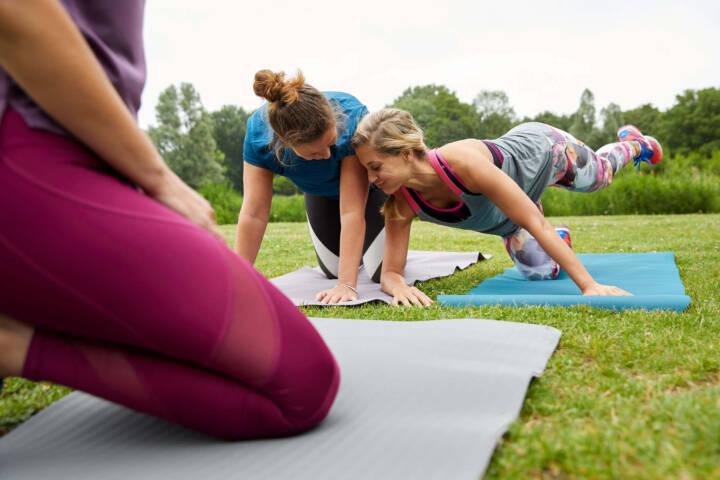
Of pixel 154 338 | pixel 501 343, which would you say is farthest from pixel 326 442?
pixel 501 343

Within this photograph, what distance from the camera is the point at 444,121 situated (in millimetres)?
46438

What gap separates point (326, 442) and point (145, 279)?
554 mm

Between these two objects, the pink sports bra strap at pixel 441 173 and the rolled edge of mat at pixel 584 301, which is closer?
the rolled edge of mat at pixel 584 301

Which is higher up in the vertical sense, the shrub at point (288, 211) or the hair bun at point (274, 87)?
the hair bun at point (274, 87)

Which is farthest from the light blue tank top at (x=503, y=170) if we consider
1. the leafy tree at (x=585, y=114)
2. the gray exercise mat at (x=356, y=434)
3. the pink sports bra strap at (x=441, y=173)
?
the leafy tree at (x=585, y=114)

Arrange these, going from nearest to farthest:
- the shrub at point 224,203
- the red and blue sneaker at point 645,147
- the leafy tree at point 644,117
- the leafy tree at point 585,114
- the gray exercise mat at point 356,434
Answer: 1. the gray exercise mat at point 356,434
2. the red and blue sneaker at point 645,147
3. the shrub at point 224,203
4. the leafy tree at point 644,117
5. the leafy tree at point 585,114

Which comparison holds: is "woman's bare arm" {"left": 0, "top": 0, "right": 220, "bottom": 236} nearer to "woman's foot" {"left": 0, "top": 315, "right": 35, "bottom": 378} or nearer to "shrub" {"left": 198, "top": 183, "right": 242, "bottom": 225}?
"woman's foot" {"left": 0, "top": 315, "right": 35, "bottom": 378}

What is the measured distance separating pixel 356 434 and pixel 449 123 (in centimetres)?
4682

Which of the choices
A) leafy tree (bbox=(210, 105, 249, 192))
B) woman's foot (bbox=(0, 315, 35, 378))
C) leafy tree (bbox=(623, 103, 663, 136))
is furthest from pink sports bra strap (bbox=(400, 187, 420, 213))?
leafy tree (bbox=(210, 105, 249, 192))

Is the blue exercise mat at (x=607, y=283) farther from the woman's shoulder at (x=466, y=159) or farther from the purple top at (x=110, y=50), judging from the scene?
the purple top at (x=110, y=50)

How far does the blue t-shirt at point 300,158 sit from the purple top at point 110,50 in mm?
1831

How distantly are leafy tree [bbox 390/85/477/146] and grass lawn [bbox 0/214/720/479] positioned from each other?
1642 inches

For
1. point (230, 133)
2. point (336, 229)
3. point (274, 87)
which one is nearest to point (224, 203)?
point (336, 229)

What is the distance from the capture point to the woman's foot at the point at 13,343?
1.02 metres
